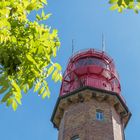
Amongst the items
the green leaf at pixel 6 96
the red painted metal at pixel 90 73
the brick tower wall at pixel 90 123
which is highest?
the red painted metal at pixel 90 73

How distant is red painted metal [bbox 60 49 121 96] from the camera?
84.9 feet

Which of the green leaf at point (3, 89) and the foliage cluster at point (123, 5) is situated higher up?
the foliage cluster at point (123, 5)

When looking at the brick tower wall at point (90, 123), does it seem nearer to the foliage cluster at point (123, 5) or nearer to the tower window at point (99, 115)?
the tower window at point (99, 115)

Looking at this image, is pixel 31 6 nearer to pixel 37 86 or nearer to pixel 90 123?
pixel 37 86

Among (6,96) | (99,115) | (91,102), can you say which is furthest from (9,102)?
(91,102)

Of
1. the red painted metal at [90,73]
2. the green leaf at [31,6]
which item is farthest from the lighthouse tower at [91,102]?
the green leaf at [31,6]

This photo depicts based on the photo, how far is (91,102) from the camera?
78.9ft

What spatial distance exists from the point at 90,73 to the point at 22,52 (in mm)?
22580

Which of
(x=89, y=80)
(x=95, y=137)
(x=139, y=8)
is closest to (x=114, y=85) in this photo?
Result: (x=89, y=80)

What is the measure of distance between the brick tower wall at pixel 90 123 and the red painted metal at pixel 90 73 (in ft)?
5.58

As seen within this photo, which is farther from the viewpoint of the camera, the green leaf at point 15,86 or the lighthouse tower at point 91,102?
the lighthouse tower at point 91,102

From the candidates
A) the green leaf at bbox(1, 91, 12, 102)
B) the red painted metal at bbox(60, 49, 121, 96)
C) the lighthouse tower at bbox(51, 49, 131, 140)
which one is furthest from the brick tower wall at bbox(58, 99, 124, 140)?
the green leaf at bbox(1, 91, 12, 102)

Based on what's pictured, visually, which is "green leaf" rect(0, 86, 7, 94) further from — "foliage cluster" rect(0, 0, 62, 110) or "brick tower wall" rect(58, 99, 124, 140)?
"brick tower wall" rect(58, 99, 124, 140)

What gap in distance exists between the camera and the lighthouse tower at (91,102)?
22.4 metres
